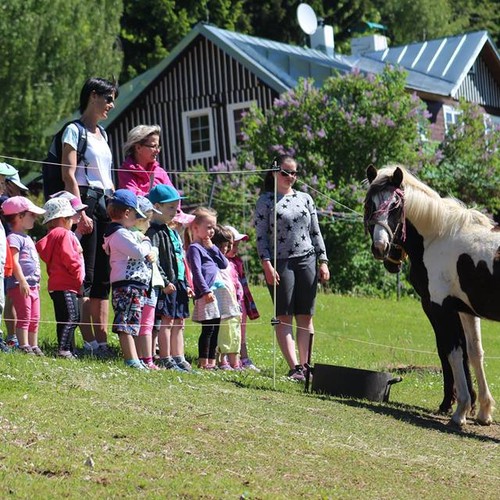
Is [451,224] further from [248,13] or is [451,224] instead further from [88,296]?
[248,13]

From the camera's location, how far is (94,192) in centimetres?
1197

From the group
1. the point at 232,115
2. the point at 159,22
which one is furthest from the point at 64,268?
the point at 159,22

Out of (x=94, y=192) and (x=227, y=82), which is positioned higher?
(x=227, y=82)

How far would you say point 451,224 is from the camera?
11383mm

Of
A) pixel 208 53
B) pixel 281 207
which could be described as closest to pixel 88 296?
pixel 281 207

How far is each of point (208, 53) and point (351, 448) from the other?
1253 inches

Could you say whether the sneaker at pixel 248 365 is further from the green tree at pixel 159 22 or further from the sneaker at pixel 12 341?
the green tree at pixel 159 22

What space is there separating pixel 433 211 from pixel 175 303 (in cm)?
267

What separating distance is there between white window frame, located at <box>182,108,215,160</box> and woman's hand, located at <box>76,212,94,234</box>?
28390 mm

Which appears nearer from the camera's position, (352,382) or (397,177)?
(397,177)

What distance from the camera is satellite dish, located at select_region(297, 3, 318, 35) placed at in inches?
1567

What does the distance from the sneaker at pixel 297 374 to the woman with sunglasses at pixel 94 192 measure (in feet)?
6.28

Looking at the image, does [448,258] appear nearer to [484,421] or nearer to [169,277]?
[484,421]

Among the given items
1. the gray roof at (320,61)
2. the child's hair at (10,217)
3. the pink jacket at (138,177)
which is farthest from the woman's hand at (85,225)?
the gray roof at (320,61)
